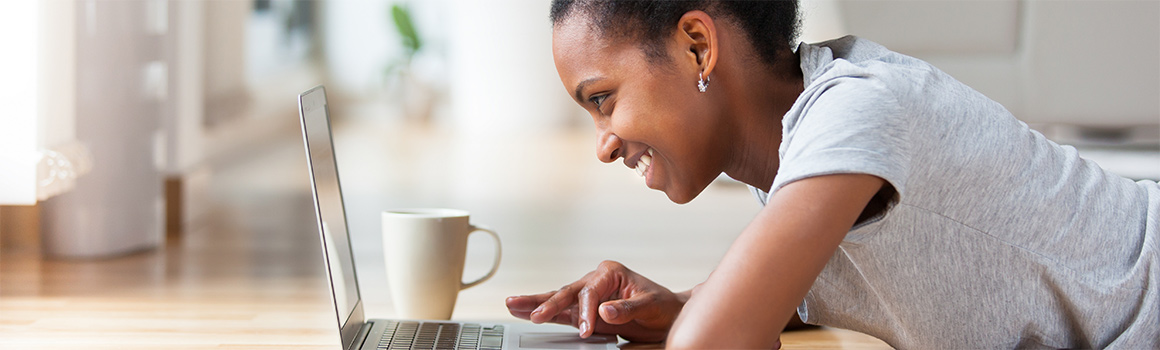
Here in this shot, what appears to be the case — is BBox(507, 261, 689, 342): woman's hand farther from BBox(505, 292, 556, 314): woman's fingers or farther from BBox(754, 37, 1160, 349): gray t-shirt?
BBox(754, 37, 1160, 349): gray t-shirt

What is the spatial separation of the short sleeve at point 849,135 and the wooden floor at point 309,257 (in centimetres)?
29

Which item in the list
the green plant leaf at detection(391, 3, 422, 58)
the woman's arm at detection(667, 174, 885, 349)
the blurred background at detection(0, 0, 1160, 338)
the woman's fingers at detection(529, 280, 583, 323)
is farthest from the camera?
the green plant leaf at detection(391, 3, 422, 58)

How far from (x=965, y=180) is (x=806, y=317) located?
238 millimetres

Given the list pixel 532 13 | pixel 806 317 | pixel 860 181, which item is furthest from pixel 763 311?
pixel 532 13

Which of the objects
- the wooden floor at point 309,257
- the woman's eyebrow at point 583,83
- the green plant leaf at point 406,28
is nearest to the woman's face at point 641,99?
the woman's eyebrow at point 583,83

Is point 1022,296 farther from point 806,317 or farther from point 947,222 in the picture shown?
point 806,317

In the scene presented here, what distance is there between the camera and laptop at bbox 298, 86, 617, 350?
65 cm

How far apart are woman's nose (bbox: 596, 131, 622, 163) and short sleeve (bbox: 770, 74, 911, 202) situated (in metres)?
0.14

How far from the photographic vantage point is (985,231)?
63 cm

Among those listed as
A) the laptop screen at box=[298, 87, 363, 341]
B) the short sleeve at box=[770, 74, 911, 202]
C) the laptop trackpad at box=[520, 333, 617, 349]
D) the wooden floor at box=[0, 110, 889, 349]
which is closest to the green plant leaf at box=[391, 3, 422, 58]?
the wooden floor at box=[0, 110, 889, 349]

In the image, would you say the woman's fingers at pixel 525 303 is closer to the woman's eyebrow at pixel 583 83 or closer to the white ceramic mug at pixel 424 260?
the white ceramic mug at pixel 424 260

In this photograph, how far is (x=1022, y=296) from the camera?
0.65 meters

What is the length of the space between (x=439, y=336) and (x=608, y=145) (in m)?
0.20

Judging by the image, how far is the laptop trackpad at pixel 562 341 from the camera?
0.71 meters
